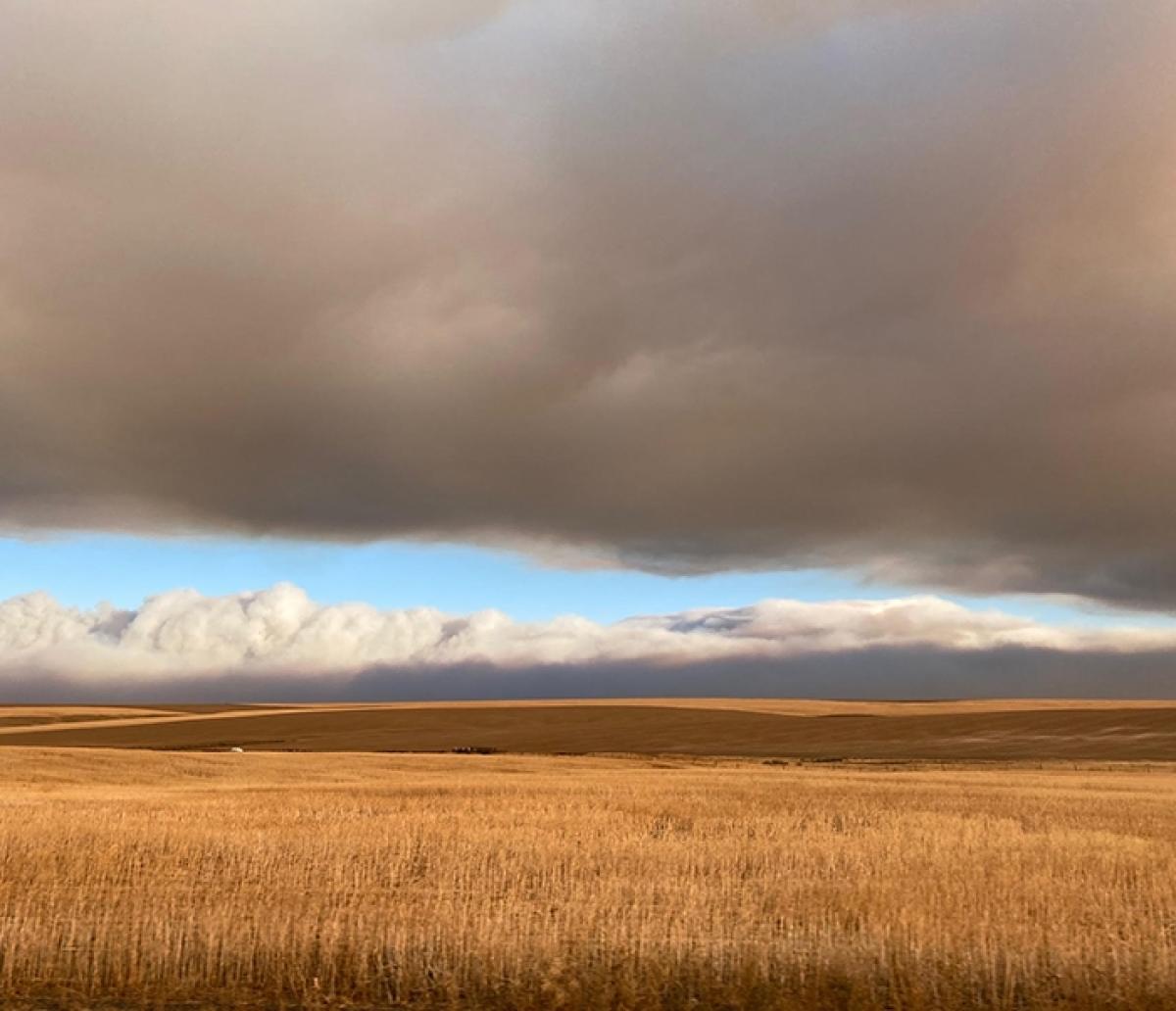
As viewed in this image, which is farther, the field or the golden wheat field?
the field

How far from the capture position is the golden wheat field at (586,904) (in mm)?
12398

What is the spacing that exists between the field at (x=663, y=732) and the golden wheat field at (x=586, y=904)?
43.8 metres

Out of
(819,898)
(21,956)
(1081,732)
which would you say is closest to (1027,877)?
(819,898)

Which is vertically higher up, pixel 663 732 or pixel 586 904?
pixel 663 732

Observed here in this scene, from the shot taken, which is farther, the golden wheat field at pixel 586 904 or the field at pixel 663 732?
the field at pixel 663 732

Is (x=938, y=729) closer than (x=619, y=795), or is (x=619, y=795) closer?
(x=619, y=795)

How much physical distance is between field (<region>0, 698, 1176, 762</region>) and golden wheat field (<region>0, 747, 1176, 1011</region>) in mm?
43824

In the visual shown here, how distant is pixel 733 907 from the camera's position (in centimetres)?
1661

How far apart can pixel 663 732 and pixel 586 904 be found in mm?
81643

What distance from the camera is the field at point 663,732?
76.0 meters

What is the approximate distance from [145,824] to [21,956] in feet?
40.0

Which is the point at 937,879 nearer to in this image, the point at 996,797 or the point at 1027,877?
the point at 1027,877

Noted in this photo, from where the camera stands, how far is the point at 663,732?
9725 cm

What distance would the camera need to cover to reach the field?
2992 inches
